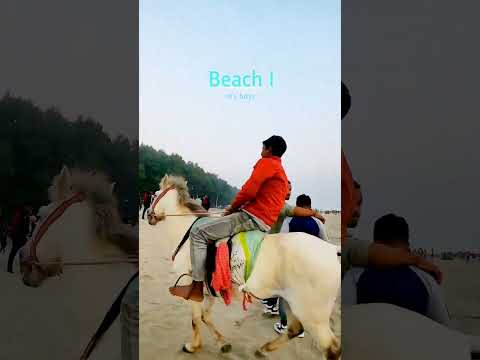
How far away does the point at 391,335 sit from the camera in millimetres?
2406

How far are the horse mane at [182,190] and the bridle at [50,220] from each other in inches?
28.6

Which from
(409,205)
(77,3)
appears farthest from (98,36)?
(409,205)

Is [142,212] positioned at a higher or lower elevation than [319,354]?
higher

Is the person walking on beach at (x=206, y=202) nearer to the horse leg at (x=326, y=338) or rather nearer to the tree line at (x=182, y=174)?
the tree line at (x=182, y=174)

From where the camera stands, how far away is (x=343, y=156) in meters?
2.36

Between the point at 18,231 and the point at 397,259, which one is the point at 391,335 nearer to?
the point at 397,259

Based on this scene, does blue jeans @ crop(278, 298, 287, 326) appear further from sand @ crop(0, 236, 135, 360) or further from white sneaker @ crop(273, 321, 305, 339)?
sand @ crop(0, 236, 135, 360)

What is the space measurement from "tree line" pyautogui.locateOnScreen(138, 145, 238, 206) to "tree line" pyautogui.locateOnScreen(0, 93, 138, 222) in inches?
15.8

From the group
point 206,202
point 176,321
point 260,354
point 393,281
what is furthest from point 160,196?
point 393,281

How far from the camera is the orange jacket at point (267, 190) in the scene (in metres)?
2.15

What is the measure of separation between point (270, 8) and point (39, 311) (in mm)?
2300

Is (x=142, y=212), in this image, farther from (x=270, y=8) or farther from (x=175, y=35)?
(x=270, y=8)

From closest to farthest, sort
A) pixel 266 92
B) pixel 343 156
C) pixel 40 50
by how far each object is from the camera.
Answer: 1. pixel 266 92
2. pixel 343 156
3. pixel 40 50

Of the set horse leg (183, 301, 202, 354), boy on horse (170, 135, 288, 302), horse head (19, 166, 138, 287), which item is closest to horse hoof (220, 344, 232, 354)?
horse leg (183, 301, 202, 354)
